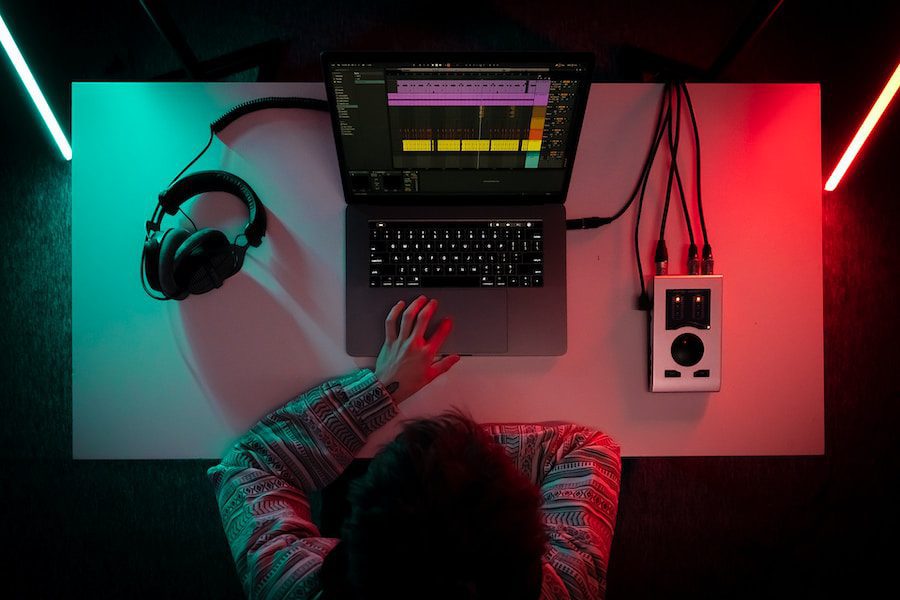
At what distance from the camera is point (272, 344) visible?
96cm

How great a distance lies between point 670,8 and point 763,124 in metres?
0.70

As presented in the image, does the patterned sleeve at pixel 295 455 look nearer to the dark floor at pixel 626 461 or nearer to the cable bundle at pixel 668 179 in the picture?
the cable bundle at pixel 668 179

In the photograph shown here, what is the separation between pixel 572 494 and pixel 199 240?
0.75m

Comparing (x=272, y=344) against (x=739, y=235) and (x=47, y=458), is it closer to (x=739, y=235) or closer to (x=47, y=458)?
(x=739, y=235)

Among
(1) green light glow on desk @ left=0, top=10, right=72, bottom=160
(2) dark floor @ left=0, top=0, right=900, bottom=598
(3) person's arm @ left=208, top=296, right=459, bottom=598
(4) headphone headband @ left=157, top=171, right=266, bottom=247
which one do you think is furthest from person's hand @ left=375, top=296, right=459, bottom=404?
(2) dark floor @ left=0, top=0, right=900, bottom=598

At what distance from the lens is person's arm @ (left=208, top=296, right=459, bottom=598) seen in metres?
0.84

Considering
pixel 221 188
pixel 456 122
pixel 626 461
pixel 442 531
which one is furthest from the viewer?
pixel 626 461

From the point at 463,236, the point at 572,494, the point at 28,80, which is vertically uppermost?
the point at 28,80

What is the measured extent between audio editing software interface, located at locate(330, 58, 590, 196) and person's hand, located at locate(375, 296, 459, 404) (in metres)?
0.22

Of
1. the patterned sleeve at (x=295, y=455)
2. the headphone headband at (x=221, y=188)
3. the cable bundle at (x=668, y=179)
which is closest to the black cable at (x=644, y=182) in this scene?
the cable bundle at (x=668, y=179)

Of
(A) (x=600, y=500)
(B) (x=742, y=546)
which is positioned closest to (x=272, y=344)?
(A) (x=600, y=500)

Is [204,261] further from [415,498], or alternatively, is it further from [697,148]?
[697,148]

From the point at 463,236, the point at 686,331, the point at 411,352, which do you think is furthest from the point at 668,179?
the point at 411,352

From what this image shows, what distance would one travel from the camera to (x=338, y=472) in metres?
0.92
